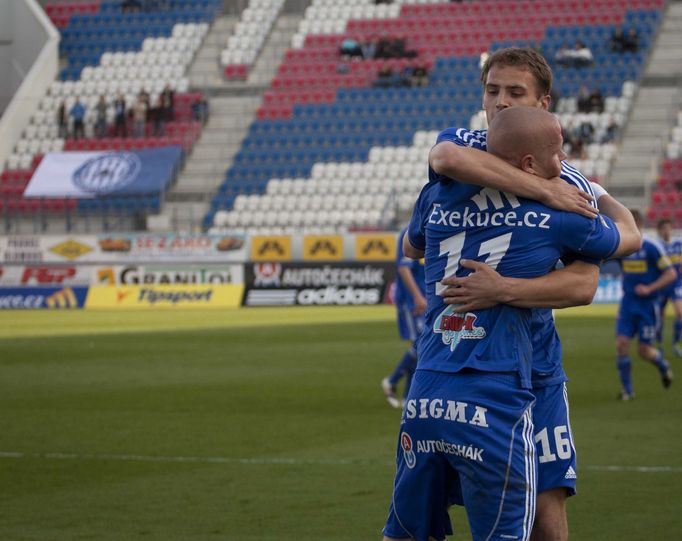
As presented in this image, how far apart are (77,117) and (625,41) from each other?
743 inches

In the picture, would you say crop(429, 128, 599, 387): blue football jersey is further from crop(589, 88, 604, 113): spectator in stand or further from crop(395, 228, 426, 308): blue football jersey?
crop(589, 88, 604, 113): spectator in stand

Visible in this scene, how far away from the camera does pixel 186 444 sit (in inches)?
458

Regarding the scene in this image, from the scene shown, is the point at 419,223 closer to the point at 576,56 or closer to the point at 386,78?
the point at 576,56

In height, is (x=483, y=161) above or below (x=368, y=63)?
above

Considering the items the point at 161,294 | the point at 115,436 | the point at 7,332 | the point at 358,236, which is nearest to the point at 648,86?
the point at 358,236

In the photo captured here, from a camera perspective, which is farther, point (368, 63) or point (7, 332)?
point (368, 63)

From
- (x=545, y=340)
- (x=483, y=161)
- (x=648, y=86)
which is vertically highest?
(x=483, y=161)

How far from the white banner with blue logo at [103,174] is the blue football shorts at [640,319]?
28542 millimetres

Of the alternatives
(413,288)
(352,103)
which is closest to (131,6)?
(352,103)

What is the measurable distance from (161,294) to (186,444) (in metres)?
24.6

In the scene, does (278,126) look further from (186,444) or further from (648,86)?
(186,444)

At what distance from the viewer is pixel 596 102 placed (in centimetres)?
4191

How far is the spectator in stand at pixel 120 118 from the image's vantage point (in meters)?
46.7

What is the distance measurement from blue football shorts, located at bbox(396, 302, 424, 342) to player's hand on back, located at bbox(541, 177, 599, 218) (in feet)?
32.2
